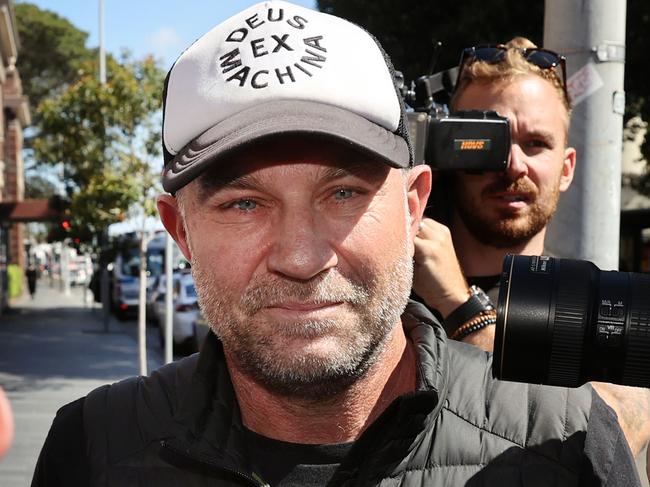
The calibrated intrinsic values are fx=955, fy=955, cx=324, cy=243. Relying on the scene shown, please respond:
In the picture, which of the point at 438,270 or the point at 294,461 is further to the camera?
the point at 438,270

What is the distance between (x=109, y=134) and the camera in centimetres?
1413

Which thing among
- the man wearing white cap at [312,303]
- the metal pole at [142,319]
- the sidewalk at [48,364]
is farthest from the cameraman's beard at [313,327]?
the metal pole at [142,319]

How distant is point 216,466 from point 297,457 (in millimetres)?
143

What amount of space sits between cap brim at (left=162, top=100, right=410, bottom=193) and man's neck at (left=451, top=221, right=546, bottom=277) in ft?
2.70

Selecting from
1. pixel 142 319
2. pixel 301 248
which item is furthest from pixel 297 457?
pixel 142 319

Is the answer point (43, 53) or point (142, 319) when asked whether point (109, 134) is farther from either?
point (43, 53)

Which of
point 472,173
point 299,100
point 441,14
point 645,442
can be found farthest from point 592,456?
point 441,14

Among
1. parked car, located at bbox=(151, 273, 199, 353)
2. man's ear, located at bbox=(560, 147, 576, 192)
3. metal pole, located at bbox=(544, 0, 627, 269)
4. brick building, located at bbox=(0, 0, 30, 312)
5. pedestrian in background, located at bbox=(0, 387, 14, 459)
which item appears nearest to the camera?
pedestrian in background, located at bbox=(0, 387, 14, 459)

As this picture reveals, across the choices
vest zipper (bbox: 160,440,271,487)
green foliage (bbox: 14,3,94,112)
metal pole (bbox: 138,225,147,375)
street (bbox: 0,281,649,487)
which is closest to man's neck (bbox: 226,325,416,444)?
vest zipper (bbox: 160,440,271,487)

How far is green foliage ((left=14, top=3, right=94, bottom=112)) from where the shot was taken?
155ft

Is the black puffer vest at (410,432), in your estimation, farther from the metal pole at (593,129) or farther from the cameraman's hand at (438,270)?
the metal pole at (593,129)

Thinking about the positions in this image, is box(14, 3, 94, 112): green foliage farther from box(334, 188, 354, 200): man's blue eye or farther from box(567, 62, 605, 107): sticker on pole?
box(334, 188, 354, 200): man's blue eye

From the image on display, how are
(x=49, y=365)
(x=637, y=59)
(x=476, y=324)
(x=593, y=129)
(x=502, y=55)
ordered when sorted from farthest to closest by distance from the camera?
(x=49, y=365) < (x=637, y=59) < (x=593, y=129) < (x=502, y=55) < (x=476, y=324)

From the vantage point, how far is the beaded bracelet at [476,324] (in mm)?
2139
